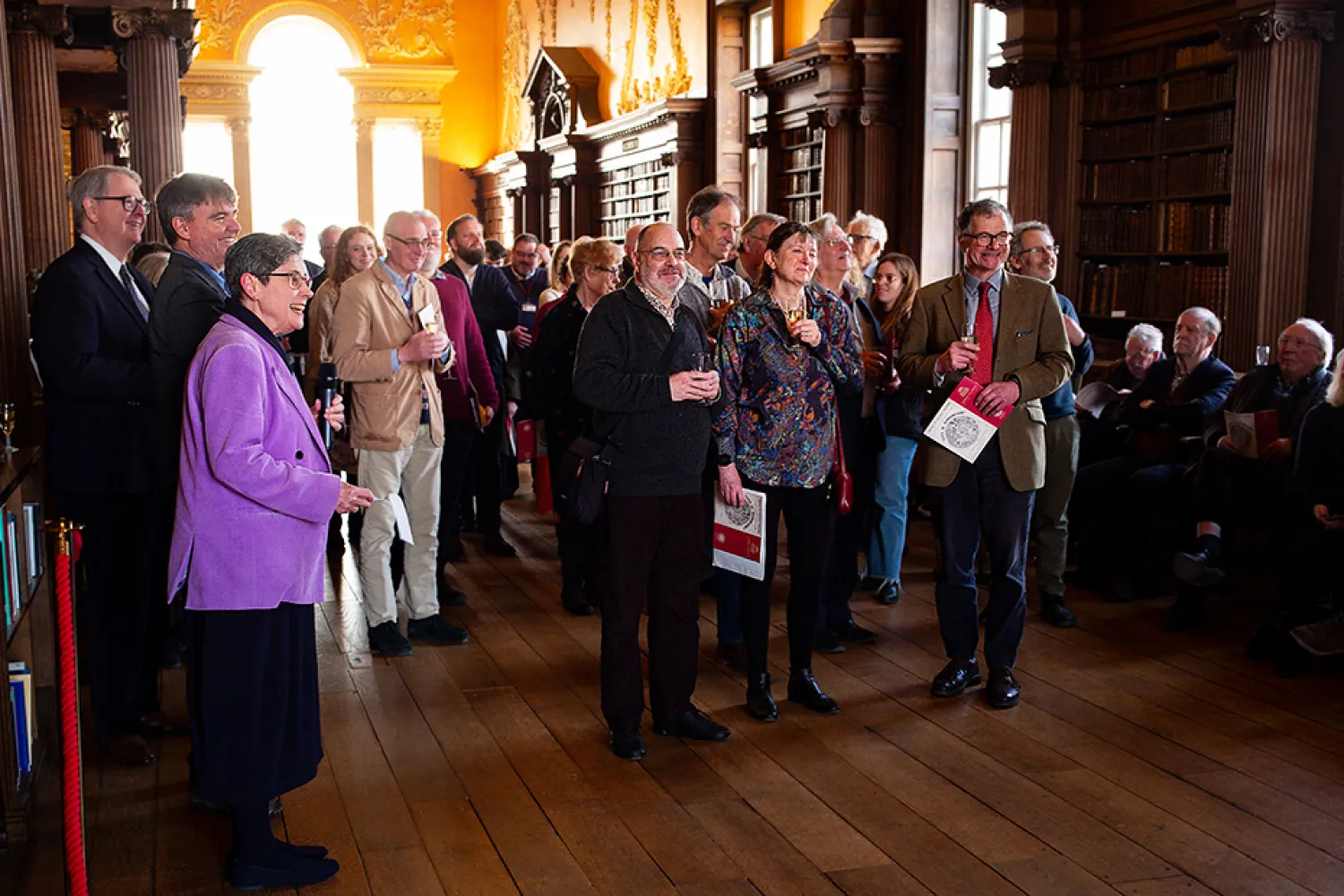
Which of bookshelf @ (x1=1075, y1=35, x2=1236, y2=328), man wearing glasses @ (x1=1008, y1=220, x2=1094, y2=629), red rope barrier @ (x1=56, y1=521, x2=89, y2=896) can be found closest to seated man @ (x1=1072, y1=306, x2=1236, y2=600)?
man wearing glasses @ (x1=1008, y1=220, x2=1094, y2=629)

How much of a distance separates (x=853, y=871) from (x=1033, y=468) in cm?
167

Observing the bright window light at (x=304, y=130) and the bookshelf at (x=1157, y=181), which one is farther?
the bright window light at (x=304, y=130)

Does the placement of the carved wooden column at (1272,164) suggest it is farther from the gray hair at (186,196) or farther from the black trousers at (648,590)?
the gray hair at (186,196)

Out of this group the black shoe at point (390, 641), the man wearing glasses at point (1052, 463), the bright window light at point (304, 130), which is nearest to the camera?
the black shoe at point (390, 641)

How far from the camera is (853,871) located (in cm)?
315

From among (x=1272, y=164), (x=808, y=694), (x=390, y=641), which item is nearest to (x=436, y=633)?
(x=390, y=641)

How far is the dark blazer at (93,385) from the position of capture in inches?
145

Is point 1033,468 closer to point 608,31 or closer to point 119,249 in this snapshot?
point 119,249

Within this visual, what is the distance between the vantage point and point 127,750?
3848 millimetres

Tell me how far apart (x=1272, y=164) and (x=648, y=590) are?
4077 mm

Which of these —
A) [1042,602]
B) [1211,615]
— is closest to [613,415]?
[1042,602]

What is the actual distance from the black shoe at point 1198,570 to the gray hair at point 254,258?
12.0 feet

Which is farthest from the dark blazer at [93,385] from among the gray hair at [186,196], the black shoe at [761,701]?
the black shoe at [761,701]

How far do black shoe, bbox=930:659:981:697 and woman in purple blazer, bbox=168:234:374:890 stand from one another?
2187mm
